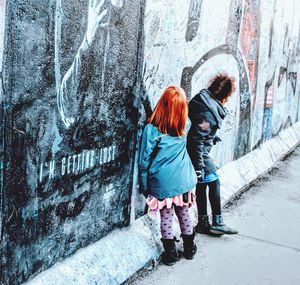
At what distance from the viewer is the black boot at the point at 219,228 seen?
4.64 m

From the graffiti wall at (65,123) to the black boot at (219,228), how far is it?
3.91 feet

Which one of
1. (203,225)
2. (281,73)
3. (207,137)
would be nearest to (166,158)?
(207,137)

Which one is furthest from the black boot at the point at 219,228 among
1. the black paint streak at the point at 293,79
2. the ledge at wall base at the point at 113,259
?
the black paint streak at the point at 293,79

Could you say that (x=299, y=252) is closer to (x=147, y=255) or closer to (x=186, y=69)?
(x=147, y=255)

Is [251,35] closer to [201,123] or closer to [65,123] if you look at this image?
[201,123]

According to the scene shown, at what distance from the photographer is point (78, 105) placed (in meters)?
3.07

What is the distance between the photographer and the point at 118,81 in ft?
11.4

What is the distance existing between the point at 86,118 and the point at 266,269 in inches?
79.2

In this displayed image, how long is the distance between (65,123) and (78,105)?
169 millimetres

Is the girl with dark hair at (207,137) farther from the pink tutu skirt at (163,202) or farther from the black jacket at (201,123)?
the pink tutu skirt at (163,202)

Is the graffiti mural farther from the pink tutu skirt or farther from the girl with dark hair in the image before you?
the pink tutu skirt

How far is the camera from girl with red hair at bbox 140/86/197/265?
3666 millimetres

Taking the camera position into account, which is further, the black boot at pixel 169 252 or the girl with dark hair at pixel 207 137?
the girl with dark hair at pixel 207 137

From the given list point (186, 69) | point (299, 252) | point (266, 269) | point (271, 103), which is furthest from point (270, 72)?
point (266, 269)
